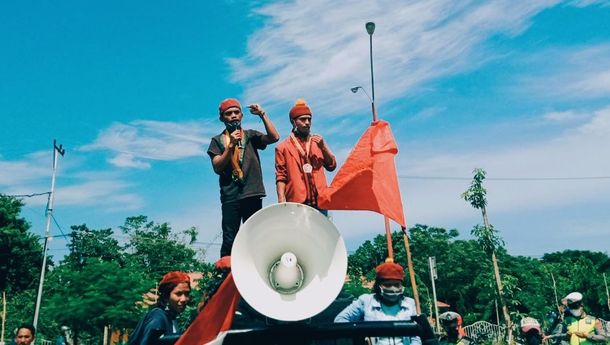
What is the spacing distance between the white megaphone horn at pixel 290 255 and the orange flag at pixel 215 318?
5.0 inches

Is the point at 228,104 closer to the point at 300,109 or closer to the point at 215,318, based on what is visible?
the point at 300,109

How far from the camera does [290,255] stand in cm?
255

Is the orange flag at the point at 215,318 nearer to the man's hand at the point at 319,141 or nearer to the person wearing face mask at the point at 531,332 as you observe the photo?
the man's hand at the point at 319,141

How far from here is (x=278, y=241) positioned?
2.60 metres

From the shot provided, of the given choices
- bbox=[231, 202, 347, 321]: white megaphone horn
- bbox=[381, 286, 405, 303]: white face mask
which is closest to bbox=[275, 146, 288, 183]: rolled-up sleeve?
bbox=[381, 286, 405, 303]: white face mask

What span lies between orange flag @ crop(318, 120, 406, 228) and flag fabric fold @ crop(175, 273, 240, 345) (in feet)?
2.96

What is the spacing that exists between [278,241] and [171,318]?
4.21ft

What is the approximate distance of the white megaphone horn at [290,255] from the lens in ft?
8.16

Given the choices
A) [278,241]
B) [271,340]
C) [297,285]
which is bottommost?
[271,340]

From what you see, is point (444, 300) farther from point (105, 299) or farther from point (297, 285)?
point (297, 285)

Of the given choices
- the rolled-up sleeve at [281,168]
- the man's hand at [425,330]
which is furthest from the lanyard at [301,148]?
the man's hand at [425,330]

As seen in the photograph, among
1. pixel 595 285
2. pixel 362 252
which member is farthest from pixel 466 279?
pixel 362 252

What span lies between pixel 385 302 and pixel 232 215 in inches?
54.4

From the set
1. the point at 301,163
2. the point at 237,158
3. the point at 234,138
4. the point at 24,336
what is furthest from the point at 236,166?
the point at 24,336
